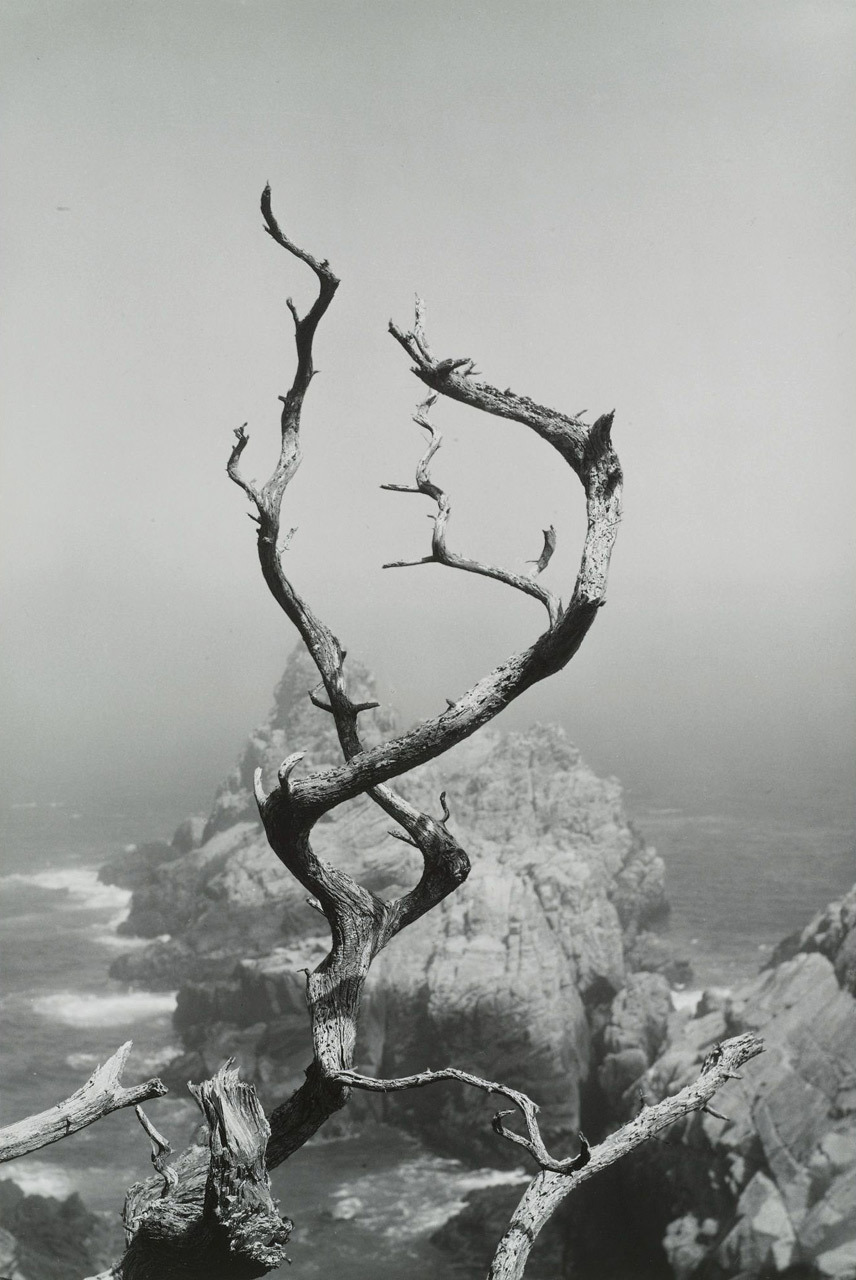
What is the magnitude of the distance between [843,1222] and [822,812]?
27.4 metres

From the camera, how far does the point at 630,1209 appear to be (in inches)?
930

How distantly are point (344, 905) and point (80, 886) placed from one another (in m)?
42.2

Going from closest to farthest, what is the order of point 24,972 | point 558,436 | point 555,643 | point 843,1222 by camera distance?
point 555,643
point 558,436
point 843,1222
point 24,972

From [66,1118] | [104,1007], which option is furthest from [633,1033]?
[66,1118]

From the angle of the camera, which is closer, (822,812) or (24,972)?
(24,972)

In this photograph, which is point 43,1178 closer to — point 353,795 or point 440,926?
point 440,926

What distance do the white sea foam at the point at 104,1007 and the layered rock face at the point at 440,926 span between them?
88 cm

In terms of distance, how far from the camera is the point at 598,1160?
4066 mm

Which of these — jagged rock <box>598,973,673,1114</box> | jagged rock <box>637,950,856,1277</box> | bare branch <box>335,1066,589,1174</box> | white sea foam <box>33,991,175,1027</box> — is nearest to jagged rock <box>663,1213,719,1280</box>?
jagged rock <box>637,950,856,1277</box>

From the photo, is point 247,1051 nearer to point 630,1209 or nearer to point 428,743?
point 630,1209

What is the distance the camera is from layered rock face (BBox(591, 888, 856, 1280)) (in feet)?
64.2

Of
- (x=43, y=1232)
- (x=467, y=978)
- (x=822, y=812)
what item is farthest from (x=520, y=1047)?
(x=822, y=812)

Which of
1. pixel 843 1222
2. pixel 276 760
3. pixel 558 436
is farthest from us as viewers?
pixel 276 760

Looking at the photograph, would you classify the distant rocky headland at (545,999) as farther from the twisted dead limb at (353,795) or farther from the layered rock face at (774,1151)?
the twisted dead limb at (353,795)
